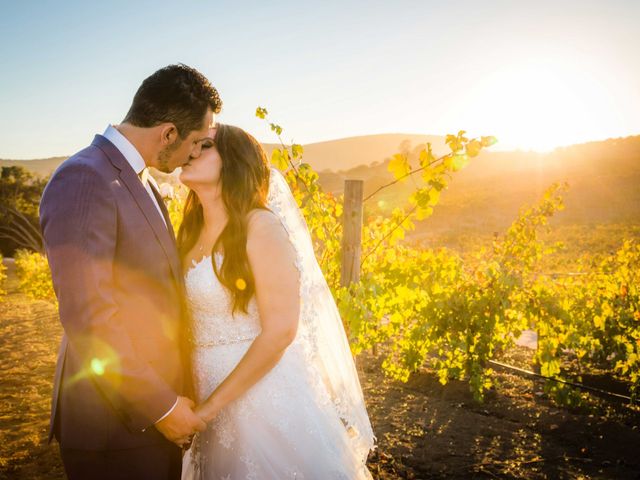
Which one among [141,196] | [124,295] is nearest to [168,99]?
[141,196]

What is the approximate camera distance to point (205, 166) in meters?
2.12

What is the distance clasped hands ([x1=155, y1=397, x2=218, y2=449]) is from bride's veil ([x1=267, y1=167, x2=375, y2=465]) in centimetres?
62

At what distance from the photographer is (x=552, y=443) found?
14.6 feet

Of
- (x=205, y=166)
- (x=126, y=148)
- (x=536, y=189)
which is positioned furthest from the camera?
(x=536, y=189)

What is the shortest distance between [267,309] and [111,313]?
59 cm

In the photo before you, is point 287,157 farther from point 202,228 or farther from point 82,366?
point 82,366

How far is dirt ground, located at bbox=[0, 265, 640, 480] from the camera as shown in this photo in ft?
12.9

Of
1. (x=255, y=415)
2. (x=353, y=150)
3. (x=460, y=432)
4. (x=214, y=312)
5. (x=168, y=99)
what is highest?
(x=353, y=150)

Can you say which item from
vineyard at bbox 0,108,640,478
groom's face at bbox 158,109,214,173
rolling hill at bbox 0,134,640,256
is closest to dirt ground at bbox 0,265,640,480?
vineyard at bbox 0,108,640,478

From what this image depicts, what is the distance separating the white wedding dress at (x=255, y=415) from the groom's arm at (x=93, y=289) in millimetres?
480

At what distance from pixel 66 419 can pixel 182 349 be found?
49 centimetres

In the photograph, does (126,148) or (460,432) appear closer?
(126,148)

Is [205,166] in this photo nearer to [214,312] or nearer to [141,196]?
[141,196]

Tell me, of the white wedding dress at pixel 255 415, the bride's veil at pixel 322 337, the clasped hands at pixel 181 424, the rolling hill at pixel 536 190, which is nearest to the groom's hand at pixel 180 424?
the clasped hands at pixel 181 424
